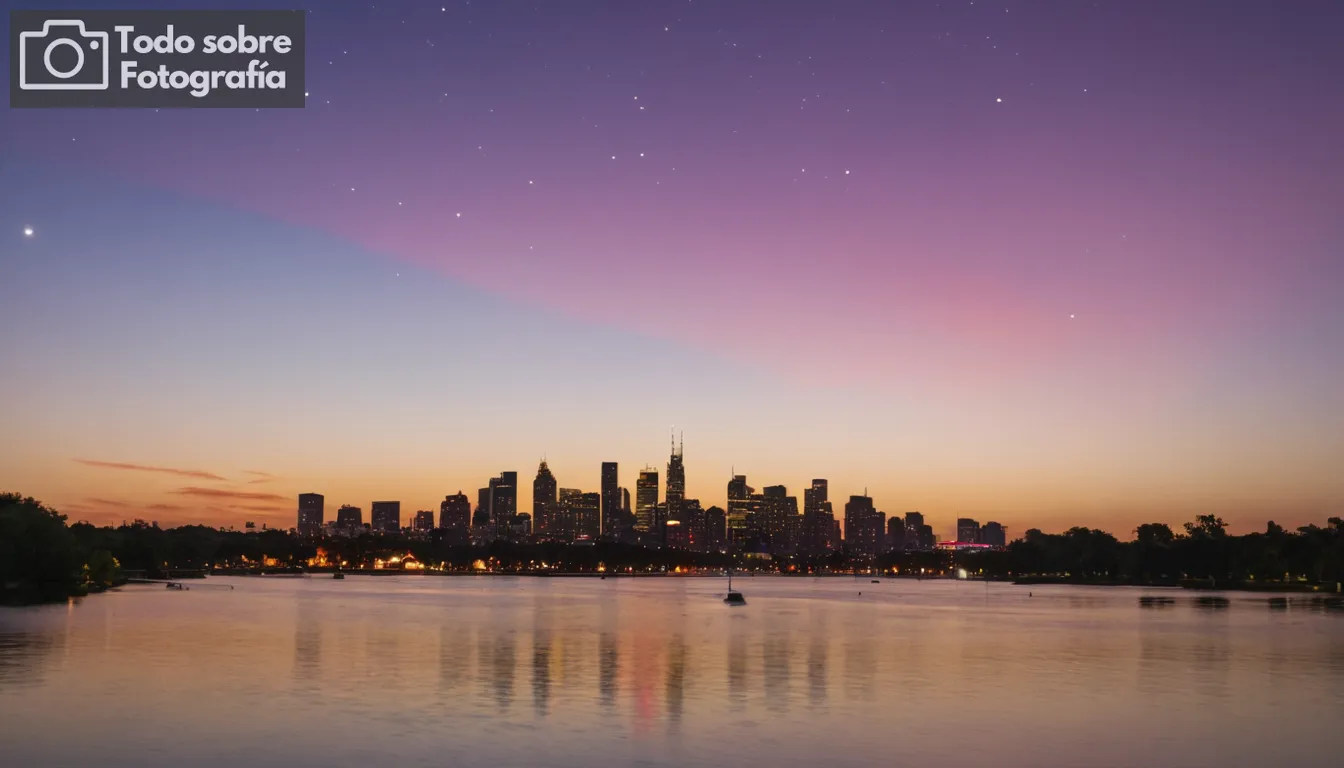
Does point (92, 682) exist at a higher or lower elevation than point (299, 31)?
lower

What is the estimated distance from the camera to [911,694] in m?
51.3

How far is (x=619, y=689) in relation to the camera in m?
51.3

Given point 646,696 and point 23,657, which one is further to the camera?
point 23,657

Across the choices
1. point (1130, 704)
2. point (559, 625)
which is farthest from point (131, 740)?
point (559, 625)

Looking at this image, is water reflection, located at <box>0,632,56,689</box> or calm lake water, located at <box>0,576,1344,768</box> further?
water reflection, located at <box>0,632,56,689</box>

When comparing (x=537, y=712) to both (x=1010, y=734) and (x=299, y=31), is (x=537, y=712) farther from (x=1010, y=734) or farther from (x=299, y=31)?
(x=299, y=31)

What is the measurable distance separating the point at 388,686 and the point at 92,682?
41.4ft

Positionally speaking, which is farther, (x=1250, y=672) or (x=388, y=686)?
(x=1250, y=672)

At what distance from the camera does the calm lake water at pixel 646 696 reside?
35625 mm

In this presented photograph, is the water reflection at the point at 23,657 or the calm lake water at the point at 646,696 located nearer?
the calm lake water at the point at 646,696

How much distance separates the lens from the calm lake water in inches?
1403

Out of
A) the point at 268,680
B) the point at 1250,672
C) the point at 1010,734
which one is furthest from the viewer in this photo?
the point at 1250,672

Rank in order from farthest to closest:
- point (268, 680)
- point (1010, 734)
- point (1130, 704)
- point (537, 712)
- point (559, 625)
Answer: point (559, 625) → point (268, 680) → point (1130, 704) → point (537, 712) → point (1010, 734)

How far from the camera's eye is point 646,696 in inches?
1932
